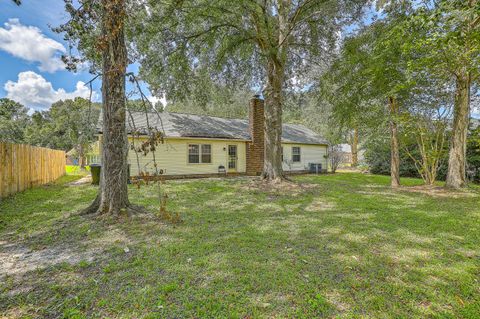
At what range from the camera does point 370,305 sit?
2.36m

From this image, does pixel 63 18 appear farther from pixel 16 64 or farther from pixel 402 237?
pixel 16 64

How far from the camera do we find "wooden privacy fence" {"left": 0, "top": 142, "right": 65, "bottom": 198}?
7.12 metres

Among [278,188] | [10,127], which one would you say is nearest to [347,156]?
[278,188]

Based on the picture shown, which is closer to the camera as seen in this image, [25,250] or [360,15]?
[25,250]

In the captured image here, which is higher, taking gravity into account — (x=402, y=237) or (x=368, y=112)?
(x=368, y=112)

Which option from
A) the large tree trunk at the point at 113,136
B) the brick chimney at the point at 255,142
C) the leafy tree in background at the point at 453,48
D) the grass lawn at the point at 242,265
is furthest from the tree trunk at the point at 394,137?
the large tree trunk at the point at 113,136

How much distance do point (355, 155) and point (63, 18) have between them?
27519 millimetres

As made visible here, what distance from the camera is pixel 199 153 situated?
13898mm

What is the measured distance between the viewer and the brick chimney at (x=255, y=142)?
14.9 metres

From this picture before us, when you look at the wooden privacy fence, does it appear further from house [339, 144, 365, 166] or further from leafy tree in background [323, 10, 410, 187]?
house [339, 144, 365, 166]

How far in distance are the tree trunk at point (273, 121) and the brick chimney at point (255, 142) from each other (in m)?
4.42

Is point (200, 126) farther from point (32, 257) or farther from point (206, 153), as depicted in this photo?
point (32, 257)

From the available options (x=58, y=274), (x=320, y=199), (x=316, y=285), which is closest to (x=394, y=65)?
(x=320, y=199)

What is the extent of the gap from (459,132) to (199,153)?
11.3 metres
